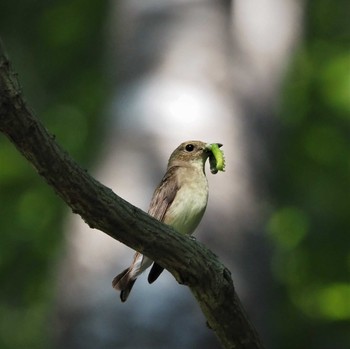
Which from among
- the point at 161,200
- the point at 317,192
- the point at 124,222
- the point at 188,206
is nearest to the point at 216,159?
the point at 188,206

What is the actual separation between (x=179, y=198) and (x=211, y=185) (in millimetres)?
936

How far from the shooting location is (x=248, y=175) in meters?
7.12

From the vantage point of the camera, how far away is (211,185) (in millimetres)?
7082

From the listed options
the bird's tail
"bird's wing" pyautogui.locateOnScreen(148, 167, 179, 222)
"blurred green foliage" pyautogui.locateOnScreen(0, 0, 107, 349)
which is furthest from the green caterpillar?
"blurred green foliage" pyautogui.locateOnScreen(0, 0, 107, 349)

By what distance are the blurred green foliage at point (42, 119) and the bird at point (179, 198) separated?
14.9 feet

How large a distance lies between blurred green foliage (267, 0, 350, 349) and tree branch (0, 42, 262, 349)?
17.5 feet

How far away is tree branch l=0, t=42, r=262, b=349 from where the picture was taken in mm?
3799

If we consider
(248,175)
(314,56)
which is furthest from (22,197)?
(248,175)

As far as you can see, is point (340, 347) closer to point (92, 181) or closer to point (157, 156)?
point (157, 156)

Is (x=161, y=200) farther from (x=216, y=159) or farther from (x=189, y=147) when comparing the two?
(x=216, y=159)

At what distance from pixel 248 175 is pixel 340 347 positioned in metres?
3.26

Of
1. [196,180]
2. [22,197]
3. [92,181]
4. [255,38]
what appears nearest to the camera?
[92,181]

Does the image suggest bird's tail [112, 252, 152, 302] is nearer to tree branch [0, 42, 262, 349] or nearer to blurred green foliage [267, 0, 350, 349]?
tree branch [0, 42, 262, 349]

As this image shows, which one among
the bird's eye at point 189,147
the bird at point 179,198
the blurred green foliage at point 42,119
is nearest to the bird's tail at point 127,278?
the bird at point 179,198
